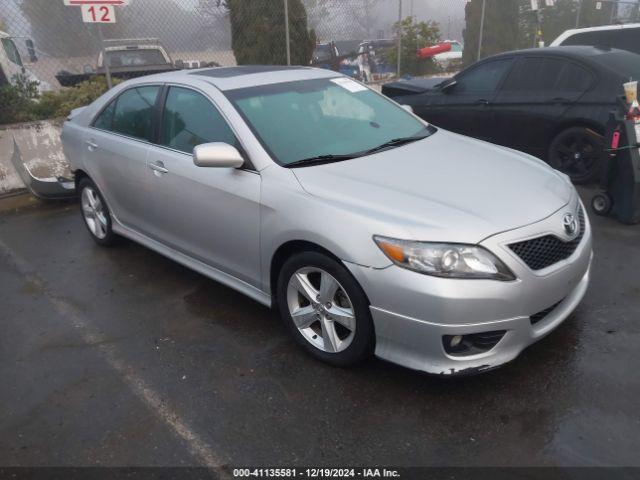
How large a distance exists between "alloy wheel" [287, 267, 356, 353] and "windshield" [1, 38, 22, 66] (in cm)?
914

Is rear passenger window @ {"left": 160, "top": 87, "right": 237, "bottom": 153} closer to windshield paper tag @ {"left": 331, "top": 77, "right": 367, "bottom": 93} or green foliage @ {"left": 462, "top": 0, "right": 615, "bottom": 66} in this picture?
windshield paper tag @ {"left": 331, "top": 77, "right": 367, "bottom": 93}

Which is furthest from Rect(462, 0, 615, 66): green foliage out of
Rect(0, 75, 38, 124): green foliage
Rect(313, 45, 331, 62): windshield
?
Rect(0, 75, 38, 124): green foliage

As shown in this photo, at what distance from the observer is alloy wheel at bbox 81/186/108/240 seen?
5.05m

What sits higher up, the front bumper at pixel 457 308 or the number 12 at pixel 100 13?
the number 12 at pixel 100 13

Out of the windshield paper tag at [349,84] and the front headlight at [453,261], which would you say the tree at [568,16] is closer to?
the windshield paper tag at [349,84]

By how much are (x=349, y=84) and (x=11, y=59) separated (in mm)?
8405

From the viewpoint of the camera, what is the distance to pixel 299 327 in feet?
10.8

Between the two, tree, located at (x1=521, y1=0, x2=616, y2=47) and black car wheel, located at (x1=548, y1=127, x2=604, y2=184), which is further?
tree, located at (x1=521, y1=0, x2=616, y2=47)

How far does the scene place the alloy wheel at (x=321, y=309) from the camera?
299 centimetres

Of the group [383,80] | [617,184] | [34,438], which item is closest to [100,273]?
[34,438]

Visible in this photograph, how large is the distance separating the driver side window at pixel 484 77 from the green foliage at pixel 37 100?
17.2 feet

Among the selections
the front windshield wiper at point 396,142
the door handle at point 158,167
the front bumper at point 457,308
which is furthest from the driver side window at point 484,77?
the door handle at point 158,167

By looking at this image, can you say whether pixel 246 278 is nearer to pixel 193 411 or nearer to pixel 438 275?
pixel 193 411

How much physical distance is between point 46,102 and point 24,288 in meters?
4.26
